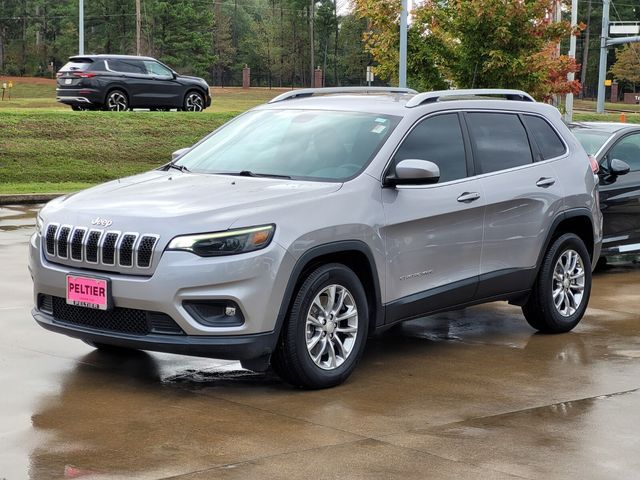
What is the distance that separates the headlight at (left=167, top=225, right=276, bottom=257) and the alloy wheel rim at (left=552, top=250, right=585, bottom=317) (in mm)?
3257

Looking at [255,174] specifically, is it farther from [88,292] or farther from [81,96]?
[81,96]

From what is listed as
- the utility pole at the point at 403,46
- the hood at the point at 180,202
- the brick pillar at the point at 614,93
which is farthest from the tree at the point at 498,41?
the brick pillar at the point at 614,93

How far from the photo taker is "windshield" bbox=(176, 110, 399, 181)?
780 centimetres

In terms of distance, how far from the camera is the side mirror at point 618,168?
12.6 m

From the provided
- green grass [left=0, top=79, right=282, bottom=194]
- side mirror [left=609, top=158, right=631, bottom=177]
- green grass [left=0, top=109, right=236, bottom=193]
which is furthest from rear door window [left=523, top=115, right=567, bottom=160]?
green grass [left=0, top=109, right=236, bottom=193]

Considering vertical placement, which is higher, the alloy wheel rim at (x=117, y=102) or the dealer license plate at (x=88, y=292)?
the dealer license plate at (x=88, y=292)

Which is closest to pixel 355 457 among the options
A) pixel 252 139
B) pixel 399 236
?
pixel 399 236

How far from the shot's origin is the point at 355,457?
5.86 meters

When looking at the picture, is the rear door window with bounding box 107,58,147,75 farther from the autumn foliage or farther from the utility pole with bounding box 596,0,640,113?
the utility pole with bounding box 596,0,640,113

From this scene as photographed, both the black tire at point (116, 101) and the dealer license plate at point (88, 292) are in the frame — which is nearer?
the dealer license plate at point (88, 292)

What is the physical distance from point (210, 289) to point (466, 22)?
57.1ft

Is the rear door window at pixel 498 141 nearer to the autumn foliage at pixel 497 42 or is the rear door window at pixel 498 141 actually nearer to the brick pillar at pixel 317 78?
the autumn foliage at pixel 497 42

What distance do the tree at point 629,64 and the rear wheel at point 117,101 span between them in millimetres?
61952

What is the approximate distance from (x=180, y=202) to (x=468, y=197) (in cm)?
220
